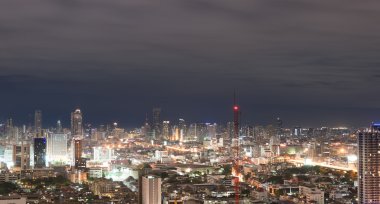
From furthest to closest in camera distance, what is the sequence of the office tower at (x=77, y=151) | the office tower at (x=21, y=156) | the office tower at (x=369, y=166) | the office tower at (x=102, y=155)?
the office tower at (x=102, y=155), the office tower at (x=77, y=151), the office tower at (x=21, y=156), the office tower at (x=369, y=166)

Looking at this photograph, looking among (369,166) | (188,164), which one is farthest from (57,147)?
(369,166)

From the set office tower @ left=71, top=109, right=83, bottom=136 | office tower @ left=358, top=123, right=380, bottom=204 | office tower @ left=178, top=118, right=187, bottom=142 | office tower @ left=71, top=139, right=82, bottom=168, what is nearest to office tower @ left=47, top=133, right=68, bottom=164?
office tower @ left=71, top=139, right=82, bottom=168

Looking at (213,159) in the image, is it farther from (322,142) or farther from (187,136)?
(187,136)

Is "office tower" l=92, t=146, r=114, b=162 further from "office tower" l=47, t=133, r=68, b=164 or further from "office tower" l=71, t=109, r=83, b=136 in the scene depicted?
"office tower" l=71, t=109, r=83, b=136

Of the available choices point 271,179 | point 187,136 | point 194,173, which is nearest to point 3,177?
point 194,173

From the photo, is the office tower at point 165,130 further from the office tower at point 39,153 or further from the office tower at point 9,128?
the office tower at point 39,153

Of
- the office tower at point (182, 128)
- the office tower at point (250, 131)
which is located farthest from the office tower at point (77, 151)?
the office tower at point (182, 128)
